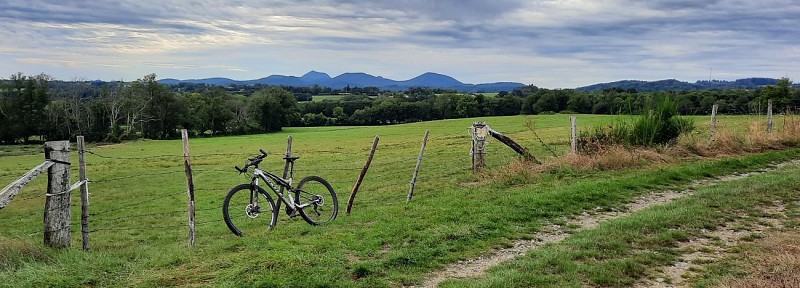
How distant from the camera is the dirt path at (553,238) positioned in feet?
21.8

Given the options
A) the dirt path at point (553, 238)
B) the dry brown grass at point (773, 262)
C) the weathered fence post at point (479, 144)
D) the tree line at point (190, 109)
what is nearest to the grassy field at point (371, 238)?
the dirt path at point (553, 238)

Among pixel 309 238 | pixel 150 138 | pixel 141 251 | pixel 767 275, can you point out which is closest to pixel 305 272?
pixel 309 238

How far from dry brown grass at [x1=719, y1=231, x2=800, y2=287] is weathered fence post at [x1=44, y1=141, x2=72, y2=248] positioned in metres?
8.43

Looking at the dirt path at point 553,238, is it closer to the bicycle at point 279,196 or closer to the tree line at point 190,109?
the bicycle at point 279,196

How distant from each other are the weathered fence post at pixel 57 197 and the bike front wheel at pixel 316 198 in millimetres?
3868

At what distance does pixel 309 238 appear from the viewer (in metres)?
8.30

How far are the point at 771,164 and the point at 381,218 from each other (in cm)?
1335

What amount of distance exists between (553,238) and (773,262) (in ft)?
9.53

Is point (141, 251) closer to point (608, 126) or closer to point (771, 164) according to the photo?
point (608, 126)

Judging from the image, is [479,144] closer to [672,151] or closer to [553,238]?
[672,151]

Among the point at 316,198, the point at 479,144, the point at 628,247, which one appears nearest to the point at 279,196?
the point at 316,198

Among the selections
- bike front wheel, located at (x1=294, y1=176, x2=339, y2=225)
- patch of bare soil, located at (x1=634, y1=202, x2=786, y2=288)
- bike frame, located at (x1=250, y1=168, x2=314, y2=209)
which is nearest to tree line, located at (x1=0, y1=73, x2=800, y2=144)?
patch of bare soil, located at (x1=634, y1=202, x2=786, y2=288)

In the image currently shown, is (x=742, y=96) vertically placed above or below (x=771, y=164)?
above

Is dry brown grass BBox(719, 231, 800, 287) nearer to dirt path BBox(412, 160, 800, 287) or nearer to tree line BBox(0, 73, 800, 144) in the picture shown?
dirt path BBox(412, 160, 800, 287)
